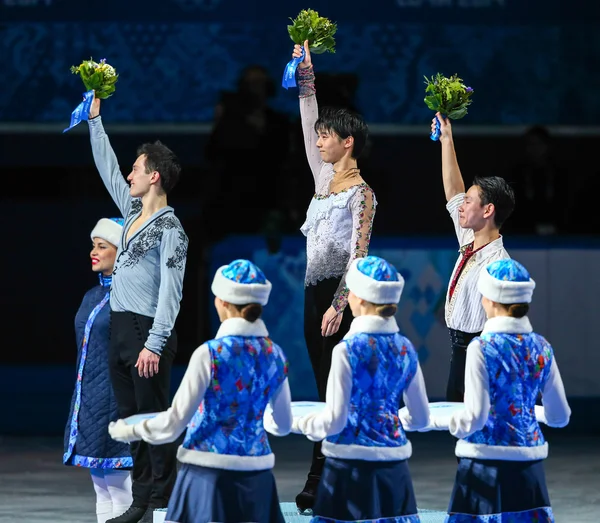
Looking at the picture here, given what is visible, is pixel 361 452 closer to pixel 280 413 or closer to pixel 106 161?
pixel 280 413

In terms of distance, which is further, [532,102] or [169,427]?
[532,102]

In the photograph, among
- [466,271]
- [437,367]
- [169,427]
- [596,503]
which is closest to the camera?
[169,427]

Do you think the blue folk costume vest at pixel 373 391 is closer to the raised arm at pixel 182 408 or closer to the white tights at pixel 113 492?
the raised arm at pixel 182 408

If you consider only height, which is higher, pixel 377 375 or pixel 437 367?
pixel 377 375

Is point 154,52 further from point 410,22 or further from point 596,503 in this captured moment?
point 596,503

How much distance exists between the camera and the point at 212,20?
30.1 feet

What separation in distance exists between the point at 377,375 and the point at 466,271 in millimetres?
1151

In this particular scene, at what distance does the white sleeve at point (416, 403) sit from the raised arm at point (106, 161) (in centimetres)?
165

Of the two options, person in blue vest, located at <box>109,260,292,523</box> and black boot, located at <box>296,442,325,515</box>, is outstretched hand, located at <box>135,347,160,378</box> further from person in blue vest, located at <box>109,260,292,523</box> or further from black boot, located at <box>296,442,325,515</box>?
person in blue vest, located at <box>109,260,292,523</box>

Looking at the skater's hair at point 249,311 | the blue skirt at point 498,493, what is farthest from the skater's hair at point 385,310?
the blue skirt at point 498,493

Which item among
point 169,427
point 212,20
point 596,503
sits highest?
point 212,20

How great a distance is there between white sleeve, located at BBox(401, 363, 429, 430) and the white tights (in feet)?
5.03

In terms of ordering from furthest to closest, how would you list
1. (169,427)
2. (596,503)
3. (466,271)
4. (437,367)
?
(437,367), (596,503), (466,271), (169,427)

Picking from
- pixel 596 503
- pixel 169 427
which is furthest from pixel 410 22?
pixel 169 427
